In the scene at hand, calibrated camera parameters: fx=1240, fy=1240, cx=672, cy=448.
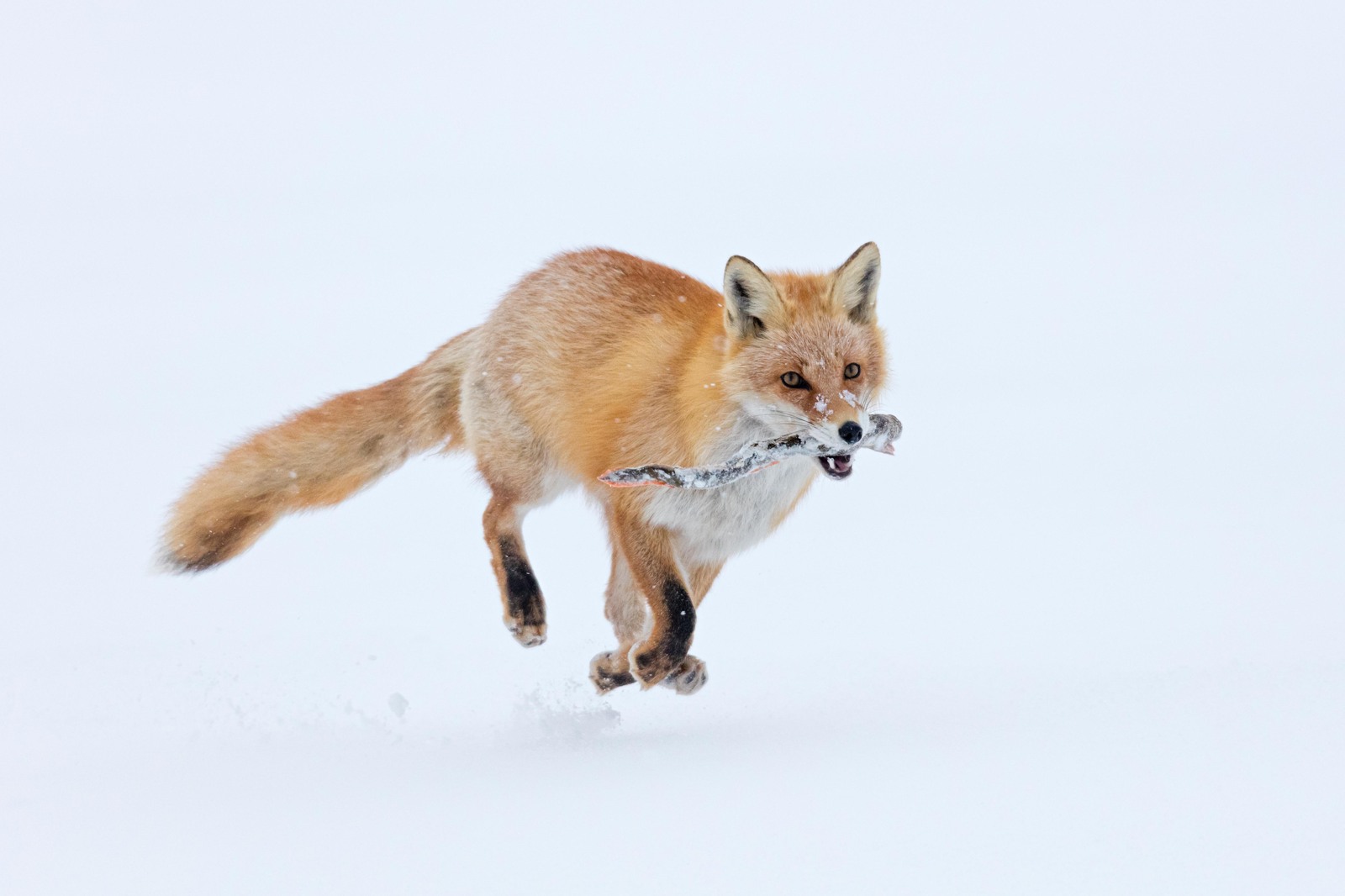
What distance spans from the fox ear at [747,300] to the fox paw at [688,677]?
1393 millimetres

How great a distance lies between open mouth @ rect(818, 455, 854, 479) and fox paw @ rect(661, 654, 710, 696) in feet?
3.92

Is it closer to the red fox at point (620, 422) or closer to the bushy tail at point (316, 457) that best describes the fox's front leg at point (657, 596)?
the red fox at point (620, 422)

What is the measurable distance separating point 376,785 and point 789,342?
2041 mm

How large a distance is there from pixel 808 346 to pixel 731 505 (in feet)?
2.39

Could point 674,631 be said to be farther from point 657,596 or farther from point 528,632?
point 528,632

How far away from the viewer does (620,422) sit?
4883 millimetres

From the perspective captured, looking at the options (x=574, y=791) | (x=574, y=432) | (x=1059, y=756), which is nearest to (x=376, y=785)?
(x=574, y=791)

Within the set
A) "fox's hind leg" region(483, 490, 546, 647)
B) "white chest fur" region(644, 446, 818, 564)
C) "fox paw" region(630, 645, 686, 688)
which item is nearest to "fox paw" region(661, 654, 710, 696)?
"fox paw" region(630, 645, 686, 688)

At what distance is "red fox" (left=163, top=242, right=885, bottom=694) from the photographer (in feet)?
14.6

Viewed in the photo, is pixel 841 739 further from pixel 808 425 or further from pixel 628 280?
pixel 628 280

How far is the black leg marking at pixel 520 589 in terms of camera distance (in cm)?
523

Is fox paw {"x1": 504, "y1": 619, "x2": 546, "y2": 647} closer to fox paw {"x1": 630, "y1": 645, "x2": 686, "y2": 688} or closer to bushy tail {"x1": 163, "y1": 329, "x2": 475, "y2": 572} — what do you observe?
fox paw {"x1": 630, "y1": 645, "x2": 686, "y2": 688}

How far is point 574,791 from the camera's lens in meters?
3.86

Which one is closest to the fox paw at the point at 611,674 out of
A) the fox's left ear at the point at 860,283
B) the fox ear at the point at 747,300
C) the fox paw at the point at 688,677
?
the fox paw at the point at 688,677
